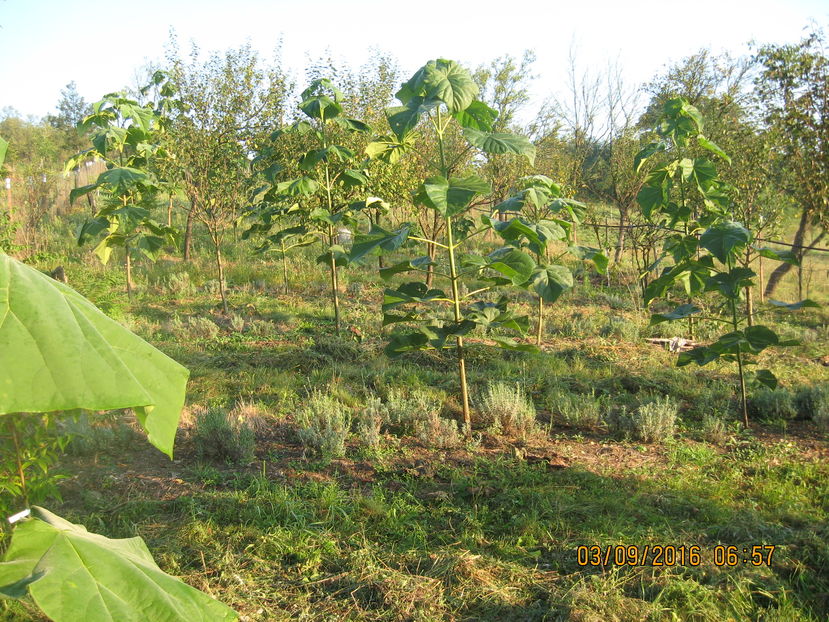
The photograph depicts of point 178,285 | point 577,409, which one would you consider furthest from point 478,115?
point 178,285

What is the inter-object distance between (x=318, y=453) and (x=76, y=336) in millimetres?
4241

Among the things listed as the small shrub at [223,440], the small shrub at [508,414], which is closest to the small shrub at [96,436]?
the small shrub at [223,440]

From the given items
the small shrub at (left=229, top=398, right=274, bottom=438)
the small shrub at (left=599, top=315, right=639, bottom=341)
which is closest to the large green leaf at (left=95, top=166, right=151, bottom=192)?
the small shrub at (left=229, top=398, right=274, bottom=438)

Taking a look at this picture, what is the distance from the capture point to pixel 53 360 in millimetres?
667

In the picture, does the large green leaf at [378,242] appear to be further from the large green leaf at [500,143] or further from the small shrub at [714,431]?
the small shrub at [714,431]

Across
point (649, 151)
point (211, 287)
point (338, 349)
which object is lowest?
point (338, 349)

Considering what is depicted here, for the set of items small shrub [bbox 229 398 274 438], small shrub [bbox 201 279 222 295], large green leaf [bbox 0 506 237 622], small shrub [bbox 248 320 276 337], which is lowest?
small shrub [bbox 229 398 274 438]

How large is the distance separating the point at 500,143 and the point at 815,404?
151 inches

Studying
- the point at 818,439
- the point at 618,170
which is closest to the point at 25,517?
the point at 818,439

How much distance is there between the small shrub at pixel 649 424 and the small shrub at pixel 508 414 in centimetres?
78

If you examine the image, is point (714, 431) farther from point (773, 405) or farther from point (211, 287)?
point (211, 287)

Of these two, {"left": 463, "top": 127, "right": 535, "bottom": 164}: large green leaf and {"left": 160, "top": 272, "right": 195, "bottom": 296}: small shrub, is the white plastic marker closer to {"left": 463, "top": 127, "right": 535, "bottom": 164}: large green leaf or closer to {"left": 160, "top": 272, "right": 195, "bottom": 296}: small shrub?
{"left": 463, "top": 127, "right": 535, "bottom": 164}: large green leaf
